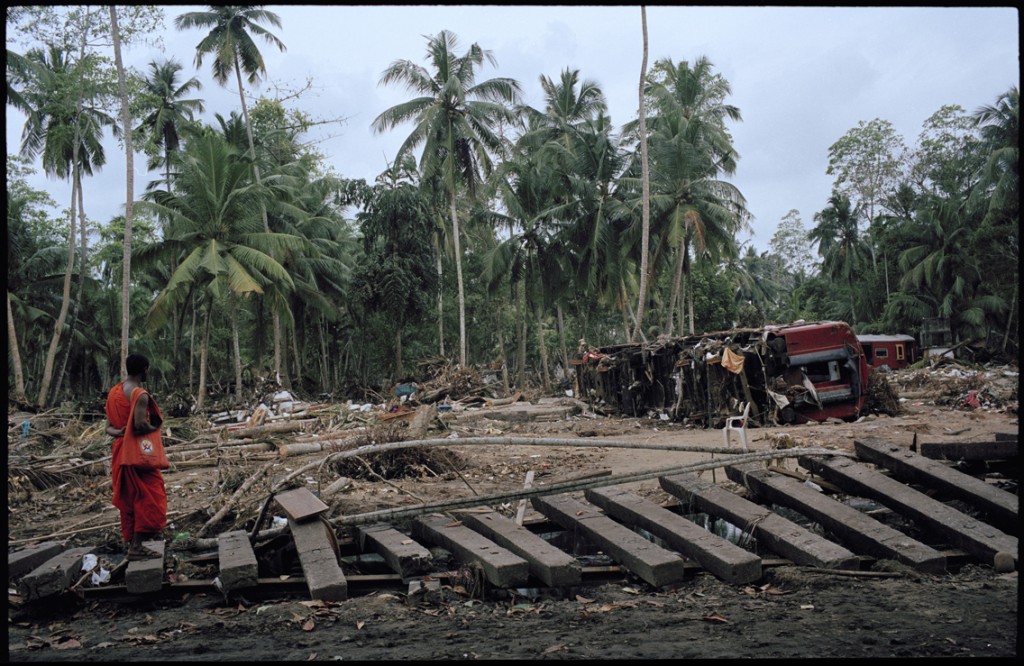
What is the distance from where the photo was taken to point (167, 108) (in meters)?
31.3

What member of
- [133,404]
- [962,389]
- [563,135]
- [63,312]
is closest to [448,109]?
[563,135]

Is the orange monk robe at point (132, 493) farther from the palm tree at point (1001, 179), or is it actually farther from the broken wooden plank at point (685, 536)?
the palm tree at point (1001, 179)

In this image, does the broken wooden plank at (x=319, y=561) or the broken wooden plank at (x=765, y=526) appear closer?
the broken wooden plank at (x=319, y=561)

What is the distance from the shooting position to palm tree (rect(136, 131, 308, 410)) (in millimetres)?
21625

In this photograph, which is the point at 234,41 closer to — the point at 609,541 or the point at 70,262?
the point at 70,262

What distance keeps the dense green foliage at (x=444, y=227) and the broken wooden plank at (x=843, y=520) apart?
18.2 meters

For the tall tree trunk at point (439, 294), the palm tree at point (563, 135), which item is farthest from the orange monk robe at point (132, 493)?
the tall tree trunk at point (439, 294)

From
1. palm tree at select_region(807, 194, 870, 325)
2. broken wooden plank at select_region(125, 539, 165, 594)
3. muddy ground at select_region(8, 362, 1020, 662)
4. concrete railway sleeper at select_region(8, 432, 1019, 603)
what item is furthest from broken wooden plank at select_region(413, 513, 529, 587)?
palm tree at select_region(807, 194, 870, 325)

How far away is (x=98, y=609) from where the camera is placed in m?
4.50

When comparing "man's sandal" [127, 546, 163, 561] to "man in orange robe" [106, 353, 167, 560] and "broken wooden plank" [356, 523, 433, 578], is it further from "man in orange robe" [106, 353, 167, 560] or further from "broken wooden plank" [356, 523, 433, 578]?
"broken wooden plank" [356, 523, 433, 578]

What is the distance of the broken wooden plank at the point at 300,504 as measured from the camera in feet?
17.3

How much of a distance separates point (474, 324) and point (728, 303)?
498 inches

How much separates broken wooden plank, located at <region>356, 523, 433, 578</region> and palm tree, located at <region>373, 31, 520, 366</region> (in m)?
22.7

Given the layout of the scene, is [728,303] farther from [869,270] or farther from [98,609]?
[98,609]
